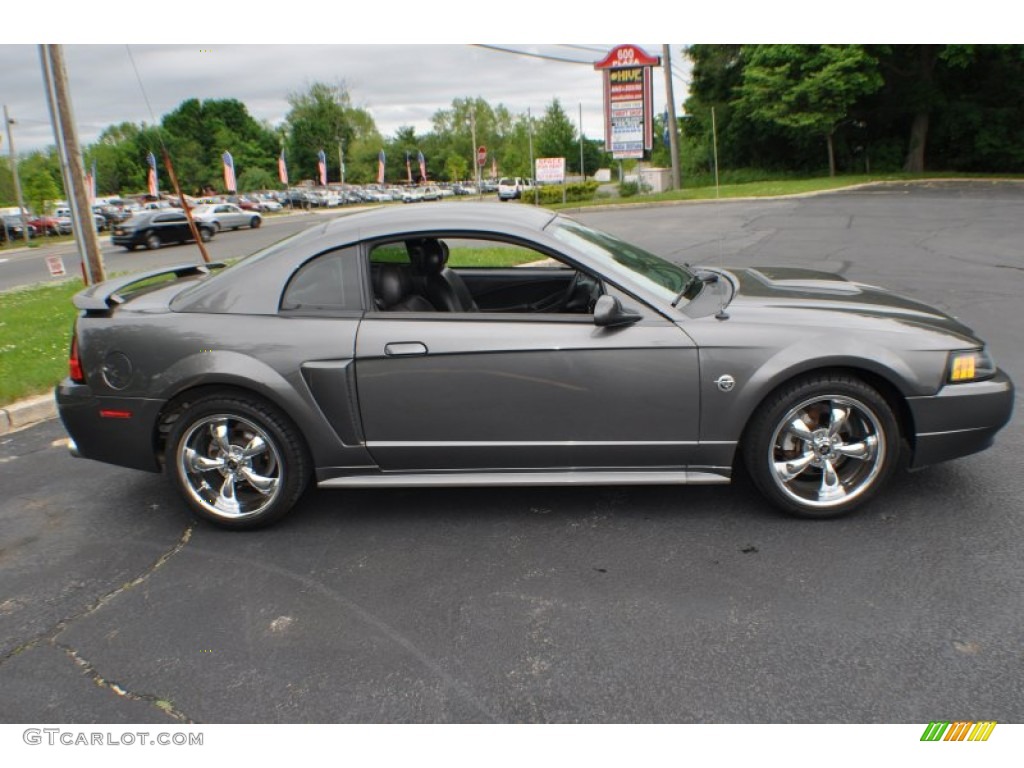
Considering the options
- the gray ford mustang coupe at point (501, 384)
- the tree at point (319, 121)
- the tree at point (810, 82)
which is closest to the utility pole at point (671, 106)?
the tree at point (810, 82)

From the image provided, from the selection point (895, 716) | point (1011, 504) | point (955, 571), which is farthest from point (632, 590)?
point (1011, 504)

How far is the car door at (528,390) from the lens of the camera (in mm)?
3652

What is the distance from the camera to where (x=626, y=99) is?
3334 cm

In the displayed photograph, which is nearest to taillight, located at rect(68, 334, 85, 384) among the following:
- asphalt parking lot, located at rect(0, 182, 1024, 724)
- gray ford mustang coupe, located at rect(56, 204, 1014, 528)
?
gray ford mustang coupe, located at rect(56, 204, 1014, 528)

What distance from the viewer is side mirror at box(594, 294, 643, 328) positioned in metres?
3.55

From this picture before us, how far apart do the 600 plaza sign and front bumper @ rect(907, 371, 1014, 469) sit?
30.9 metres

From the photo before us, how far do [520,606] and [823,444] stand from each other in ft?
5.45

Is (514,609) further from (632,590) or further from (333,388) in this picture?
(333,388)

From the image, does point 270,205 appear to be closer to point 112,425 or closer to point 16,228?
point 16,228

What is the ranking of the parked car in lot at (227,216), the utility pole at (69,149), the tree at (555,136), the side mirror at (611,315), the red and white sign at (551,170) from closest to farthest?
the side mirror at (611,315)
the utility pole at (69,149)
the red and white sign at (551,170)
the parked car in lot at (227,216)
the tree at (555,136)

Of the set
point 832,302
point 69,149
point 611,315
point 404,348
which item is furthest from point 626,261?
point 69,149

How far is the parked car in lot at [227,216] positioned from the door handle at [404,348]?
3130 centimetres
